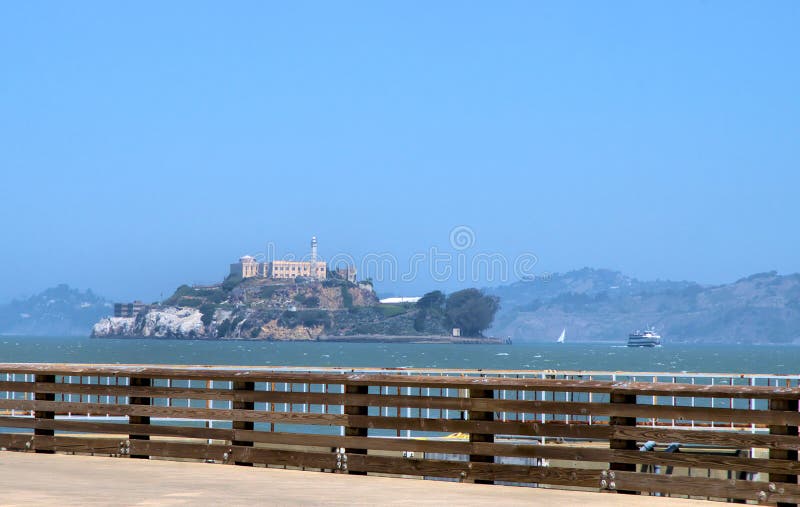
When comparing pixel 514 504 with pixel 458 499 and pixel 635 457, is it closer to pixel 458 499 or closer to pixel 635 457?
pixel 458 499

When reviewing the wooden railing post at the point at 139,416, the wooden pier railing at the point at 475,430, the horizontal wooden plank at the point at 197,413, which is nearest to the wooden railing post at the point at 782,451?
the wooden pier railing at the point at 475,430

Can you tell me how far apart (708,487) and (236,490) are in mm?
4077

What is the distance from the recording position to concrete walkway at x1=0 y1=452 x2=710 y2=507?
10000 mm

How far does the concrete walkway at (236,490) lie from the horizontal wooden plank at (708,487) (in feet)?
0.36

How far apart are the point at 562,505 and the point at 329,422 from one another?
123 inches

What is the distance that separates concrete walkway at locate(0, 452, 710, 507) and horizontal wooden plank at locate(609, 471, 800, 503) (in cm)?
11

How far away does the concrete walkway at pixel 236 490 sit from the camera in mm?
10000

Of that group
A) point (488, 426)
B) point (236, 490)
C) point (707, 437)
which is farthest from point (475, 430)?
point (236, 490)

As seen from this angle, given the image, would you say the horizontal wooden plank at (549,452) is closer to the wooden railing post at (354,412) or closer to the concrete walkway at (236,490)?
the wooden railing post at (354,412)

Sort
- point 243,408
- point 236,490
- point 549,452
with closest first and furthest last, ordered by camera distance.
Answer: point 236,490 → point 549,452 → point 243,408

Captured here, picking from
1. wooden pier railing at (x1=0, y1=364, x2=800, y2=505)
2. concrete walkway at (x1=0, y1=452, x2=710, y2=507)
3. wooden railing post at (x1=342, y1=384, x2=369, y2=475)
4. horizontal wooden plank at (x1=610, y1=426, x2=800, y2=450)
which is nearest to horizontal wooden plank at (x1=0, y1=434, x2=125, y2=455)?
wooden pier railing at (x1=0, y1=364, x2=800, y2=505)

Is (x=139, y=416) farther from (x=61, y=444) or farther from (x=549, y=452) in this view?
(x=549, y=452)

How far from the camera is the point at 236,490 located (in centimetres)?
1066

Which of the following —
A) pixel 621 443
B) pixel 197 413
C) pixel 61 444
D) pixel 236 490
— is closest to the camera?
pixel 236 490
